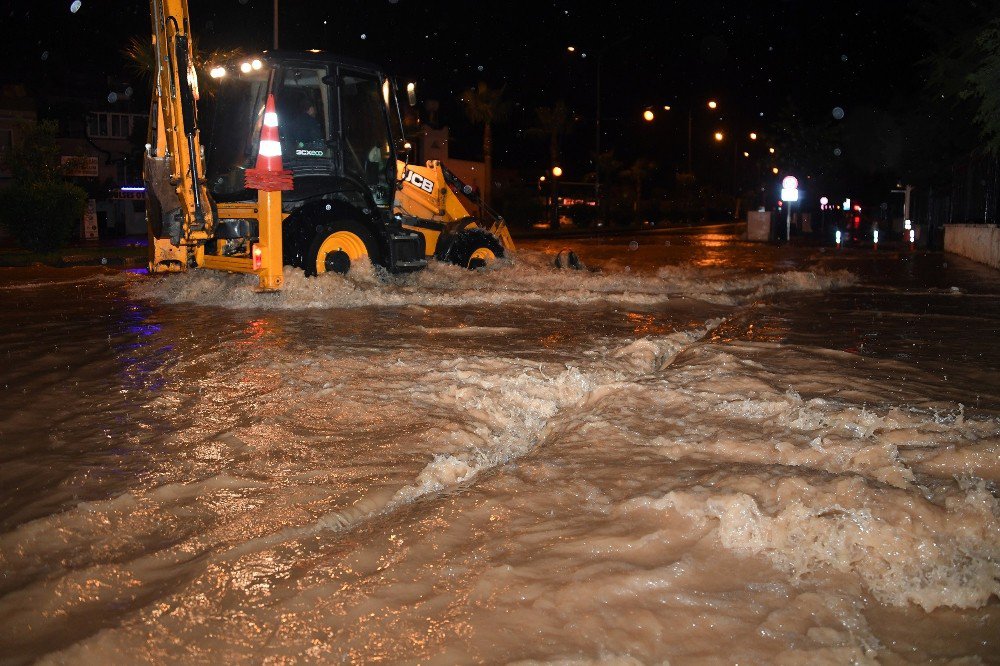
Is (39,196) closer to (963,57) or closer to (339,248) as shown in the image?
(339,248)

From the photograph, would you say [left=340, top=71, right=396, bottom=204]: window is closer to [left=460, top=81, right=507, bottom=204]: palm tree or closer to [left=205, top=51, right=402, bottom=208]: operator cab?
[left=205, top=51, right=402, bottom=208]: operator cab

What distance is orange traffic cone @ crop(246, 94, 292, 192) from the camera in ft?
35.2

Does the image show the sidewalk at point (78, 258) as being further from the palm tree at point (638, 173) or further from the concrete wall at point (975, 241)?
the palm tree at point (638, 173)

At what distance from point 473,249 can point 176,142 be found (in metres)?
5.14

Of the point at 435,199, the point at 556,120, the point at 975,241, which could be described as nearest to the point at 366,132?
the point at 435,199

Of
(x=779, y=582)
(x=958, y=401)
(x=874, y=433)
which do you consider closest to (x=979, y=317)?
(x=958, y=401)

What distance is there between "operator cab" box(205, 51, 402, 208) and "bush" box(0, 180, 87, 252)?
1022cm

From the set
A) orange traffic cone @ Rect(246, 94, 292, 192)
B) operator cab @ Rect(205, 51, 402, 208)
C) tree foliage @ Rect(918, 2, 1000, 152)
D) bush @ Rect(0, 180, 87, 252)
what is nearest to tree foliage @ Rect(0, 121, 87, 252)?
bush @ Rect(0, 180, 87, 252)

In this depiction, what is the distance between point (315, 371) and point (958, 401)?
15.9 ft

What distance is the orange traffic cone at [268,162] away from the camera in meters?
10.7

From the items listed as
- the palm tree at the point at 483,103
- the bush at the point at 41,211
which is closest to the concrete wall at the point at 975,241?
the bush at the point at 41,211

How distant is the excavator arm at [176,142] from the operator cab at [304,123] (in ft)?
2.64

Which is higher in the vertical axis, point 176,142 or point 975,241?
point 176,142

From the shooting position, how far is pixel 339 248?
40.9 ft
